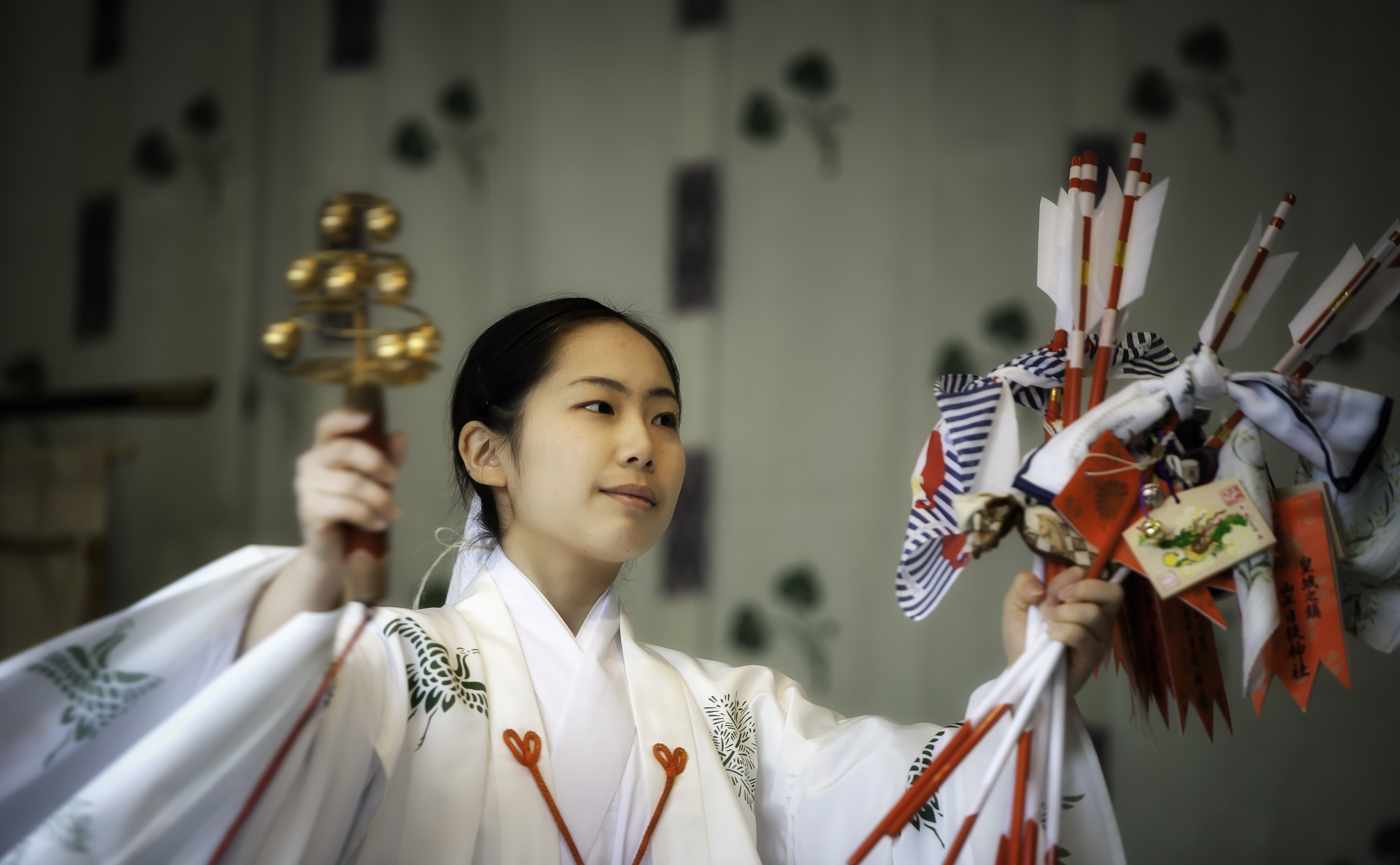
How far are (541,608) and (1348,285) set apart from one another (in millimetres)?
958

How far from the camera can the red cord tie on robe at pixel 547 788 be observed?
116 centimetres

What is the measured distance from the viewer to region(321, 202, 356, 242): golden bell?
0.84 metres

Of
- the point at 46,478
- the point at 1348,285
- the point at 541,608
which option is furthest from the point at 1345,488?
the point at 46,478

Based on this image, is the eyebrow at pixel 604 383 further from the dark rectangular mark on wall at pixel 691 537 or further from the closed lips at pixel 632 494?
the dark rectangular mark on wall at pixel 691 537

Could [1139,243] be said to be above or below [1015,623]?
above

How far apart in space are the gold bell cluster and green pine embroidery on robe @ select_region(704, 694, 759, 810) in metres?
0.67

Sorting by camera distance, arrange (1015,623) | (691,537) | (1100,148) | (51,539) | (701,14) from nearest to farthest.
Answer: (1015,623)
(51,539)
(1100,148)
(691,537)
(701,14)

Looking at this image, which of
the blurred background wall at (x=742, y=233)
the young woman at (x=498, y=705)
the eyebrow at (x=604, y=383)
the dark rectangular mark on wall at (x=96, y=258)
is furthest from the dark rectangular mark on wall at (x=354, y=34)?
the eyebrow at (x=604, y=383)

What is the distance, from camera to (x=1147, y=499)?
1.04 meters

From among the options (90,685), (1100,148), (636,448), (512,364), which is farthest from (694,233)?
(90,685)

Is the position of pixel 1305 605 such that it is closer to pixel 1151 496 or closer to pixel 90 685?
pixel 1151 496

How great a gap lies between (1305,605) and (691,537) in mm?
1677

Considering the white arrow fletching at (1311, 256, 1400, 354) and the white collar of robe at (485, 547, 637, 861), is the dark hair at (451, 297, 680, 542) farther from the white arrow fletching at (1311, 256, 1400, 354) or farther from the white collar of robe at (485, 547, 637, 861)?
the white arrow fletching at (1311, 256, 1400, 354)

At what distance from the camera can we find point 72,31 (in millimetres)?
2836
